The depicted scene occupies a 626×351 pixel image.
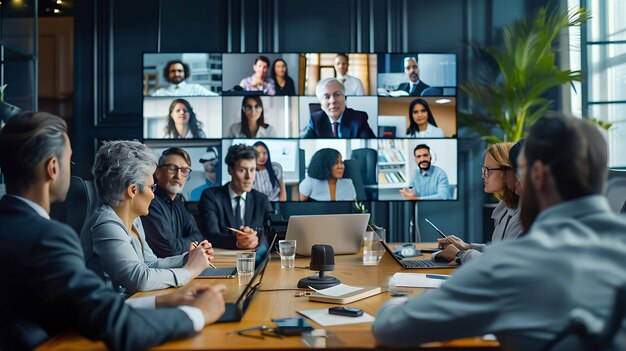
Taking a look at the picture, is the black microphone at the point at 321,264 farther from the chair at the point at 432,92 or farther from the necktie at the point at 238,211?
the chair at the point at 432,92

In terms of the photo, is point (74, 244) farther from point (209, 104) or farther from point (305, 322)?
point (209, 104)

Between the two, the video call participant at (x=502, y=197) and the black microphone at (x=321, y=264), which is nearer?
the black microphone at (x=321, y=264)

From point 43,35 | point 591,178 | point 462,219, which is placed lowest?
point 462,219

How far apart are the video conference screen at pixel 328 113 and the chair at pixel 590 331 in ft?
13.8

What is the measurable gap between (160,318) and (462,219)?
4.74 m

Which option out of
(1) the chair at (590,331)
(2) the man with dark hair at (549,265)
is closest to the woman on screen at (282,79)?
(2) the man with dark hair at (549,265)

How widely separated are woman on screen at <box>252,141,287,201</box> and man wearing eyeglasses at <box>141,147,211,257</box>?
1.40 m

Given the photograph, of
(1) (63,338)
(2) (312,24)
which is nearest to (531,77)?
(2) (312,24)

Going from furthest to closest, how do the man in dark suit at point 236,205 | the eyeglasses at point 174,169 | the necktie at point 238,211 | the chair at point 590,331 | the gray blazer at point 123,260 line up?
the necktie at point 238,211, the man in dark suit at point 236,205, the eyeglasses at point 174,169, the gray blazer at point 123,260, the chair at point 590,331

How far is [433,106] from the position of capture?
5.43 m

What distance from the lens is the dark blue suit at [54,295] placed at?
1.36 metres

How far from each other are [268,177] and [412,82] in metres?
1.45

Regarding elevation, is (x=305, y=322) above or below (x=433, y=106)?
below

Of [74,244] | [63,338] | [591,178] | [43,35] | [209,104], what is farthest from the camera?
[43,35]
